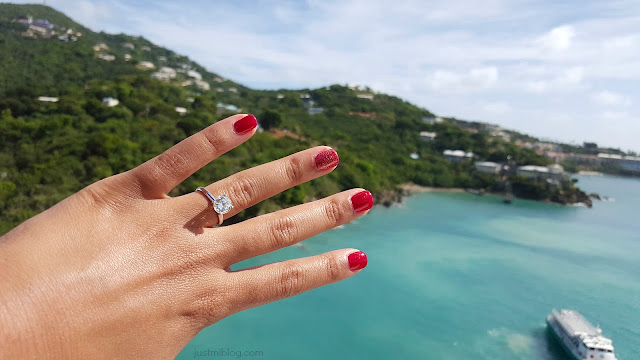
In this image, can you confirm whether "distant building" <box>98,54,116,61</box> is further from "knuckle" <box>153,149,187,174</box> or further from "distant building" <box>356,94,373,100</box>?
"knuckle" <box>153,149,187,174</box>

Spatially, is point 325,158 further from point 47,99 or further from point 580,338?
point 47,99

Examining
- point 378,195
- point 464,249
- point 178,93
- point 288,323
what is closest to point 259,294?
point 288,323

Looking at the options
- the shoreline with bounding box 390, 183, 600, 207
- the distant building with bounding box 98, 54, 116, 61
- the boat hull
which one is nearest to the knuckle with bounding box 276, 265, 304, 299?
the boat hull

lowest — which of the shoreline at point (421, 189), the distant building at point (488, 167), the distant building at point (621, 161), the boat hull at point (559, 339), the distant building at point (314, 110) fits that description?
the shoreline at point (421, 189)

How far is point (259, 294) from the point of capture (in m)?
0.91

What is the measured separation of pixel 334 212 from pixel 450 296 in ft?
33.1

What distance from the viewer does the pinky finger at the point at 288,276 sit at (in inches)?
35.5

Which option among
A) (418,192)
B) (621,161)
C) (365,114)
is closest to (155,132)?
(418,192)

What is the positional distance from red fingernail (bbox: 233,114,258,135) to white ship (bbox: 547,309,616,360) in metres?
9.15

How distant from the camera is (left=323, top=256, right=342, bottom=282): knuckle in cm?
97

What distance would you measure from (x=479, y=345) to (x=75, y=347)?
28.7ft

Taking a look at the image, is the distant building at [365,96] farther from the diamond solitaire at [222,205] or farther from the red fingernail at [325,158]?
the diamond solitaire at [222,205]

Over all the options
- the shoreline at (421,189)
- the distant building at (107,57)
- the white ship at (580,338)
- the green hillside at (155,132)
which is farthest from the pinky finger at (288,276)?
the distant building at (107,57)

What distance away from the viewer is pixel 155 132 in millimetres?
15664
